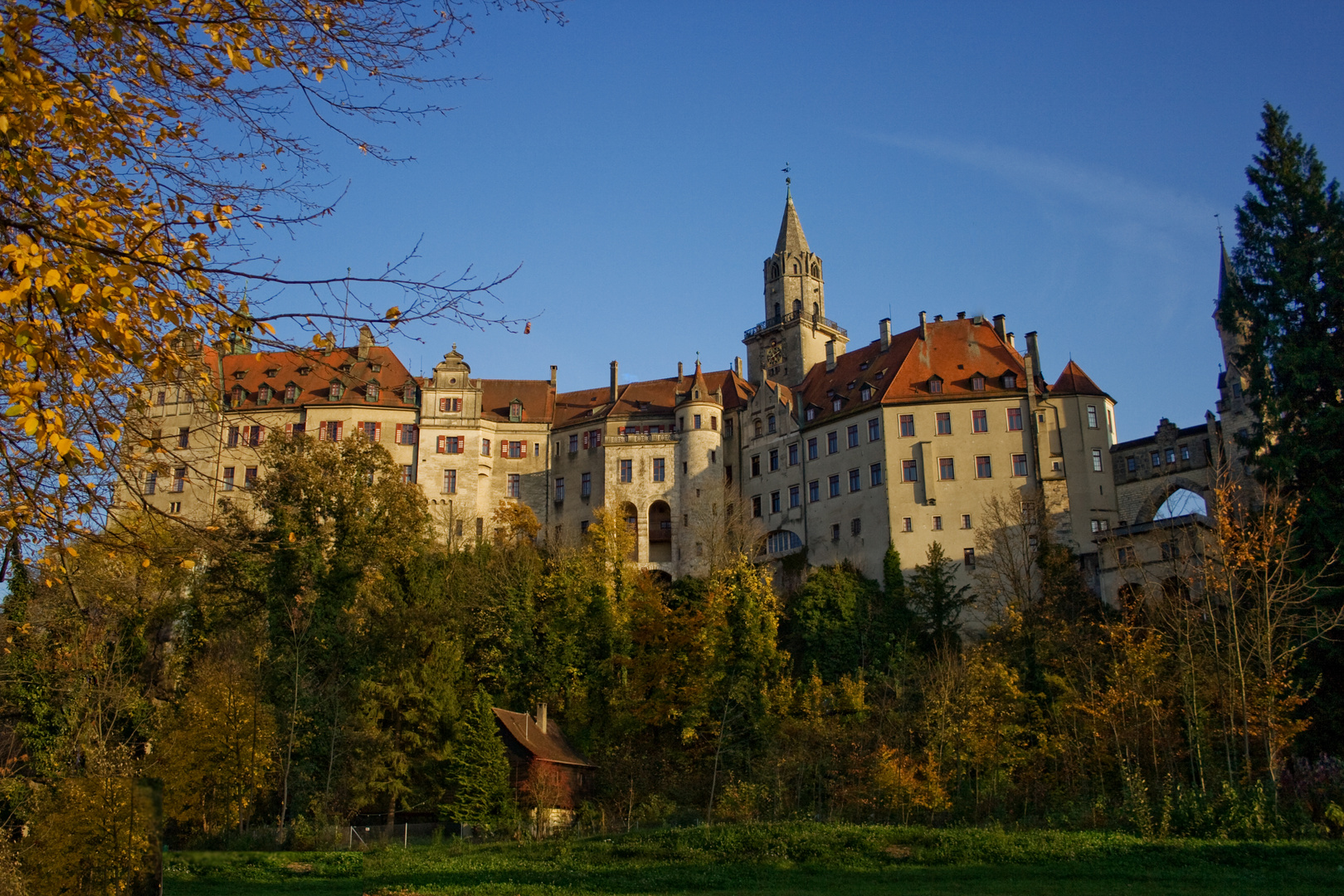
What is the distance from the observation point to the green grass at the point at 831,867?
64.8 feet

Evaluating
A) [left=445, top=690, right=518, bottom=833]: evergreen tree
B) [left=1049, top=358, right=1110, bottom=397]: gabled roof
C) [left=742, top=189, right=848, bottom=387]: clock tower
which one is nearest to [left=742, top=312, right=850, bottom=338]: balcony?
[left=742, top=189, right=848, bottom=387]: clock tower

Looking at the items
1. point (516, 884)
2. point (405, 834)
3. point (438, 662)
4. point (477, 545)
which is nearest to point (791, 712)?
point (438, 662)

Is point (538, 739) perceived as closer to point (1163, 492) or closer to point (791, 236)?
point (1163, 492)

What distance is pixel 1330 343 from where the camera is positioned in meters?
38.2

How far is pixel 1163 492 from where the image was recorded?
56156 millimetres

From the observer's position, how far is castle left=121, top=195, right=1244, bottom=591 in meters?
58.6

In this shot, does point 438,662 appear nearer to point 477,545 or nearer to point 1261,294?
point 477,545

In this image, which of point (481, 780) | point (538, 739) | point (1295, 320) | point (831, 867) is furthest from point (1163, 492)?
point (831, 867)

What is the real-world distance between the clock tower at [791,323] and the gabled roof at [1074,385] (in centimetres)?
2258

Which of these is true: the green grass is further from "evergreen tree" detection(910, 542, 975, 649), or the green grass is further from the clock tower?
the clock tower

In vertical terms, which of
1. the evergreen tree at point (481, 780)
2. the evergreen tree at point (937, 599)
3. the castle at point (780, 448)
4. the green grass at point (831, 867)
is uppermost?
the castle at point (780, 448)

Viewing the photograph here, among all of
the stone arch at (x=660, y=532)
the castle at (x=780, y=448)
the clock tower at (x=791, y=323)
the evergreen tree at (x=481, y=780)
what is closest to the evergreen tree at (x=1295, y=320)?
the castle at (x=780, y=448)

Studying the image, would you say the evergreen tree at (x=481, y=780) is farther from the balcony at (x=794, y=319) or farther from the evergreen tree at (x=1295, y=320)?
the balcony at (x=794, y=319)

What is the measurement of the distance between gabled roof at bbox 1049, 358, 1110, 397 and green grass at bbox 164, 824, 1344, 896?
39354 mm
